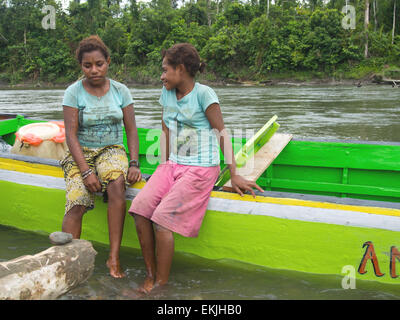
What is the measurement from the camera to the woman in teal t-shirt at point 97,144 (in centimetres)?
251

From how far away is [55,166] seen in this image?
3104 millimetres

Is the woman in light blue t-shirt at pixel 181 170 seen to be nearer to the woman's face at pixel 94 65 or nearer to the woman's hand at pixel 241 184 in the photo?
the woman's hand at pixel 241 184

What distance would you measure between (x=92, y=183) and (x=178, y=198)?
599mm

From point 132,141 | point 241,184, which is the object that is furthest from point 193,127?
point 132,141

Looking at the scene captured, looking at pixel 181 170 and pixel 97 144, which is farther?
pixel 97 144

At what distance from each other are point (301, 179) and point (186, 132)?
4.87 feet

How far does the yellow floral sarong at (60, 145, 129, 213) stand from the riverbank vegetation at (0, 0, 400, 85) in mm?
30172

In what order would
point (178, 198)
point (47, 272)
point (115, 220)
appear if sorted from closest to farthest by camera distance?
point (47, 272)
point (178, 198)
point (115, 220)

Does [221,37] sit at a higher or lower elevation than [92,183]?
higher

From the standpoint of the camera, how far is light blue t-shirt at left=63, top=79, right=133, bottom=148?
2.61m

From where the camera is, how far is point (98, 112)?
104 inches

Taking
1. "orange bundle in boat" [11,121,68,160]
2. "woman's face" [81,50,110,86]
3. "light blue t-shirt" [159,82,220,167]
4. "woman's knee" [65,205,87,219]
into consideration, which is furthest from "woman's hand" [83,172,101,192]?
"orange bundle in boat" [11,121,68,160]

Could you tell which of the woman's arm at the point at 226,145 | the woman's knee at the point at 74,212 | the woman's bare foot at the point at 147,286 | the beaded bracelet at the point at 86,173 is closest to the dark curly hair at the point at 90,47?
the beaded bracelet at the point at 86,173

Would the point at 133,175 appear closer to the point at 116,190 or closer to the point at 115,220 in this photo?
the point at 116,190
